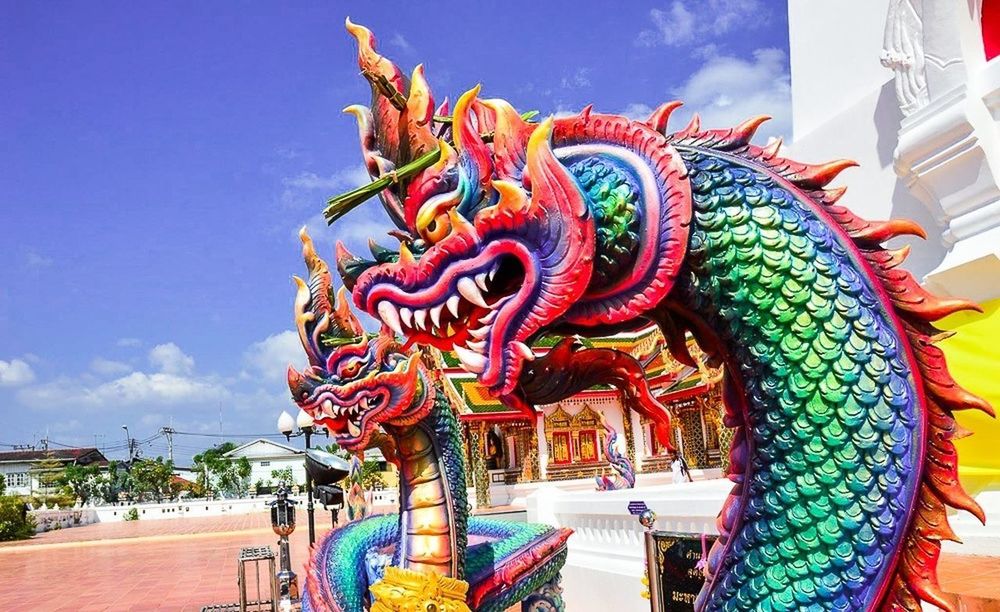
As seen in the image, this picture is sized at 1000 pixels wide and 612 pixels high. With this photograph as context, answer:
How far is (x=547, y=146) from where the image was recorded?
136cm

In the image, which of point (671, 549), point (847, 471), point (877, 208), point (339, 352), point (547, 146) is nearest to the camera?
point (847, 471)

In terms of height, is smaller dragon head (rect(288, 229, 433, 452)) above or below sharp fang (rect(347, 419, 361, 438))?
above

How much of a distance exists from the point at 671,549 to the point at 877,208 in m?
3.11

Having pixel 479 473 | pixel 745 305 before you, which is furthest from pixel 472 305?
pixel 479 473

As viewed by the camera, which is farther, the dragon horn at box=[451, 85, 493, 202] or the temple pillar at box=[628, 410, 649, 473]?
the temple pillar at box=[628, 410, 649, 473]

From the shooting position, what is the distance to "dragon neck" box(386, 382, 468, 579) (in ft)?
13.4

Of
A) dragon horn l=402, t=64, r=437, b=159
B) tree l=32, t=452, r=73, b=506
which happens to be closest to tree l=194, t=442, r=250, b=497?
tree l=32, t=452, r=73, b=506

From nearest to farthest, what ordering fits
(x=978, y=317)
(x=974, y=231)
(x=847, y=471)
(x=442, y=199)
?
(x=847, y=471) < (x=442, y=199) < (x=978, y=317) < (x=974, y=231)

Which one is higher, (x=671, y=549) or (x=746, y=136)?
(x=746, y=136)

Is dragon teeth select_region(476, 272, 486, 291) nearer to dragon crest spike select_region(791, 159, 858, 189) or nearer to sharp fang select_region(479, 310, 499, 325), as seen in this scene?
sharp fang select_region(479, 310, 499, 325)

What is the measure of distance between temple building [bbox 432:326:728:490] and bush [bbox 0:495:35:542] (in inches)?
627

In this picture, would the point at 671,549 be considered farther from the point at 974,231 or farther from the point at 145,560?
the point at 145,560

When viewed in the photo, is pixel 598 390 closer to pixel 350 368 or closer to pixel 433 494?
pixel 350 368

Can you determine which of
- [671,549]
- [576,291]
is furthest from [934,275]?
[576,291]
